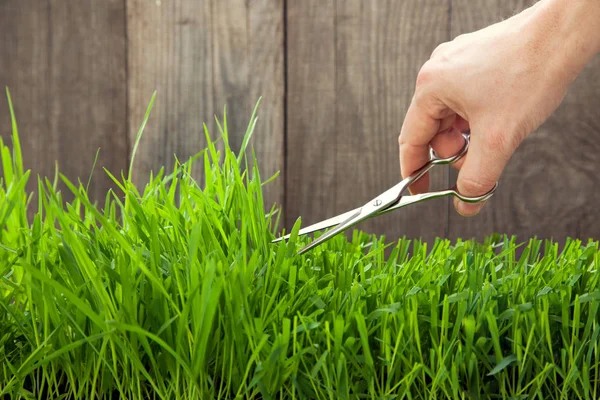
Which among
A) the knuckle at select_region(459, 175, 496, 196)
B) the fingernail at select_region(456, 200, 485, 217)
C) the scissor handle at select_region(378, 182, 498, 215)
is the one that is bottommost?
the fingernail at select_region(456, 200, 485, 217)

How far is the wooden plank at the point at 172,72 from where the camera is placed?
1590 mm

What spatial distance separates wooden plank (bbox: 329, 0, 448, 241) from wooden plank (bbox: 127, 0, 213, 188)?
12.4 inches

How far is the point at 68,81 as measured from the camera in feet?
5.40

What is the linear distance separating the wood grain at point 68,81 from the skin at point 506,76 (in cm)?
99

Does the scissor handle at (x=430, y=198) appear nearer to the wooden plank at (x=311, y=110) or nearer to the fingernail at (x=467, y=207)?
the fingernail at (x=467, y=207)

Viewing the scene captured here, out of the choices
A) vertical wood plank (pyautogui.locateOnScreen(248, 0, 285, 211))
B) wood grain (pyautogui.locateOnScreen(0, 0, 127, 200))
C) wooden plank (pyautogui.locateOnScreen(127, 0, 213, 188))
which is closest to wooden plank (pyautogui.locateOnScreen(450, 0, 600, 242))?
vertical wood plank (pyautogui.locateOnScreen(248, 0, 285, 211))

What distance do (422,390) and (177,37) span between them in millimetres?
1161

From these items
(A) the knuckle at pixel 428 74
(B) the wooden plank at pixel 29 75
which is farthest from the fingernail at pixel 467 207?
(B) the wooden plank at pixel 29 75

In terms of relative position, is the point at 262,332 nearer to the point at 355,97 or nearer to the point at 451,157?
the point at 451,157

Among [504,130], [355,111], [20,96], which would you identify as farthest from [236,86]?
[504,130]

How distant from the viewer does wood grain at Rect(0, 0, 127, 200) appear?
1.63m

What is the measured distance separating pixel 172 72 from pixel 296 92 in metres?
0.30

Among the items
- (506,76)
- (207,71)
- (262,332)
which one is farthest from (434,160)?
(207,71)

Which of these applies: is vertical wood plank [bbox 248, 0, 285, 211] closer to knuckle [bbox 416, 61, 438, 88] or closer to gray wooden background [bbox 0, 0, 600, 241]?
gray wooden background [bbox 0, 0, 600, 241]
